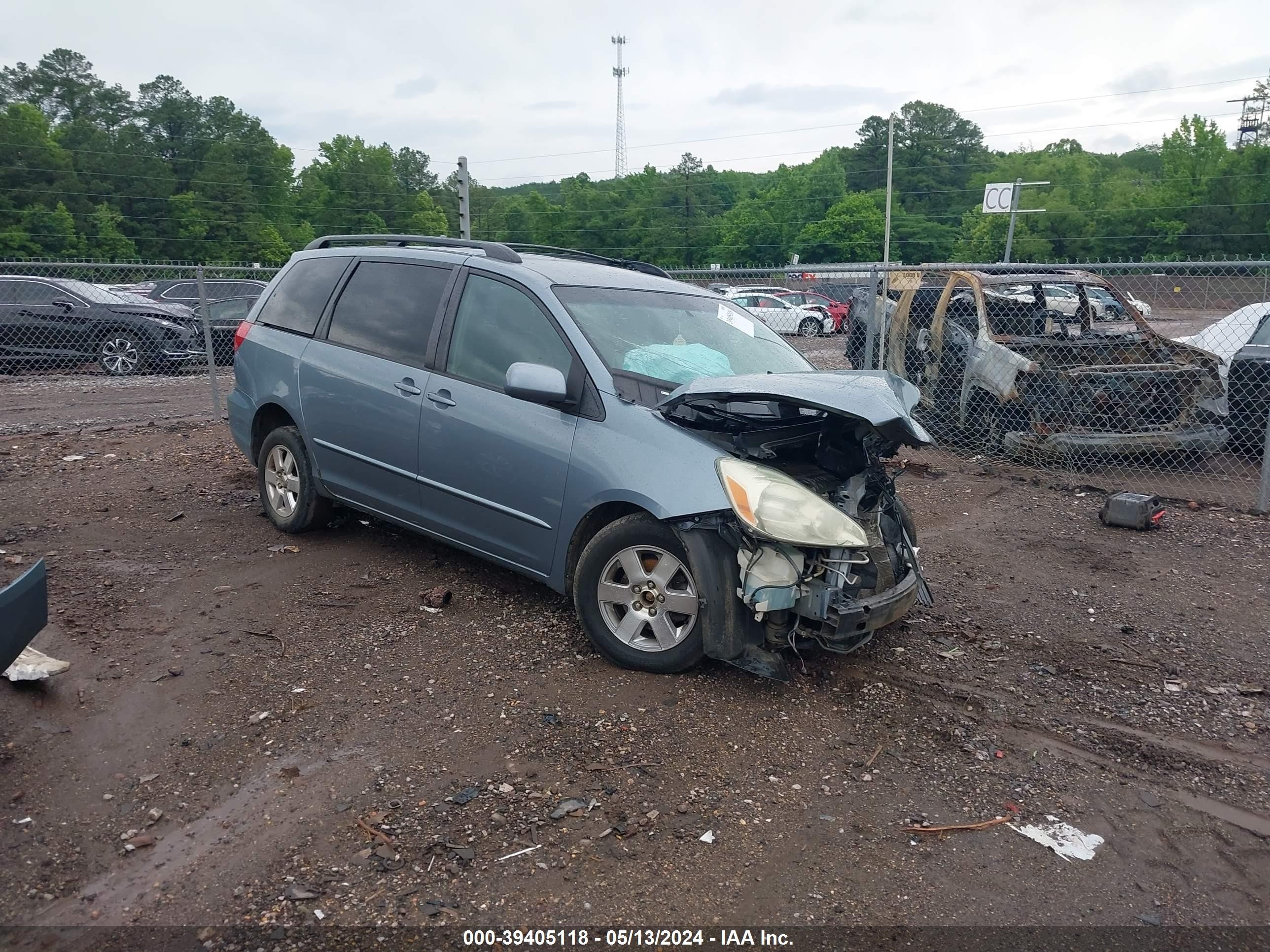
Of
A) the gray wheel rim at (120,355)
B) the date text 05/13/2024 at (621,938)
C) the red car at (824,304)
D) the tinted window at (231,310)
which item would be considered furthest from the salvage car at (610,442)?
the red car at (824,304)

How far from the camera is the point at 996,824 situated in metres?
3.14

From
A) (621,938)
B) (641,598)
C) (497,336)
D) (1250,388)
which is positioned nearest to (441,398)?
(497,336)

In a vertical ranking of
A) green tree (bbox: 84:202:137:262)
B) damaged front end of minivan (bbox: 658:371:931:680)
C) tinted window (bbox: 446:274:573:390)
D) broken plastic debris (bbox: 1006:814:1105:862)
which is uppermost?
green tree (bbox: 84:202:137:262)

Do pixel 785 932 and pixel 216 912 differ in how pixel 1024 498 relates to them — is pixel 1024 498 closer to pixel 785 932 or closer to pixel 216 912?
pixel 785 932

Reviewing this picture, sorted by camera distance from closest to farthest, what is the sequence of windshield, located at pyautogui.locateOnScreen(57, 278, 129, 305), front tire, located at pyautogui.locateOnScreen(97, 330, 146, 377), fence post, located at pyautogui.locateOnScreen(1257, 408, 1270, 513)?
fence post, located at pyautogui.locateOnScreen(1257, 408, 1270, 513), windshield, located at pyautogui.locateOnScreen(57, 278, 129, 305), front tire, located at pyautogui.locateOnScreen(97, 330, 146, 377)

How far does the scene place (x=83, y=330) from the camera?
42.9 feet

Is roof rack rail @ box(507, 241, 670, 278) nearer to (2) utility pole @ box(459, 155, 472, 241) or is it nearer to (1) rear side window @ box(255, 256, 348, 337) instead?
(1) rear side window @ box(255, 256, 348, 337)

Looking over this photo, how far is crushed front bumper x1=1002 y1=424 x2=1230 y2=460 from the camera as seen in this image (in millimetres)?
7992

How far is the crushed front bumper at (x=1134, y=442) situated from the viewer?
799 cm

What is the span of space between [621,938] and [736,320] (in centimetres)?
363

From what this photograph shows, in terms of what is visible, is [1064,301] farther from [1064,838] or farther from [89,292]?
[89,292]

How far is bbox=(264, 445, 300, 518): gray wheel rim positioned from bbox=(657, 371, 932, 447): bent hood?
2.71 meters

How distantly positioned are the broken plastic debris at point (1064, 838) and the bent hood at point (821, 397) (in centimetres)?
154

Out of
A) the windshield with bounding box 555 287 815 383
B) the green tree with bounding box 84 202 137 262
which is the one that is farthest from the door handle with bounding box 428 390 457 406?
the green tree with bounding box 84 202 137 262
